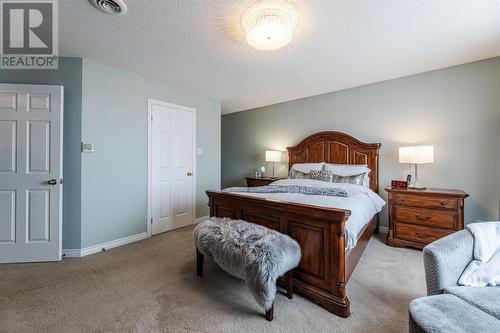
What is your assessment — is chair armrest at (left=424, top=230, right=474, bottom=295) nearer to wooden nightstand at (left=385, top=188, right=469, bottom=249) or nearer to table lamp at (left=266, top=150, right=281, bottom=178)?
wooden nightstand at (left=385, top=188, right=469, bottom=249)

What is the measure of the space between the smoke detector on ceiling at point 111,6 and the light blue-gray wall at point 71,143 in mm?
1224

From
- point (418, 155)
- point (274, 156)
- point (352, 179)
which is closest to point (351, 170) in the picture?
point (352, 179)

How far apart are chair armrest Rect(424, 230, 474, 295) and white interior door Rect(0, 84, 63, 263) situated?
11.4 feet

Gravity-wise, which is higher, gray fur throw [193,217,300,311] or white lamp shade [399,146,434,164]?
white lamp shade [399,146,434,164]

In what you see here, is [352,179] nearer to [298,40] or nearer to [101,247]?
[298,40]

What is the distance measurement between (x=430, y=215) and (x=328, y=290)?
1.95m

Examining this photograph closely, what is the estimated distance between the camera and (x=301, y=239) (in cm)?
193

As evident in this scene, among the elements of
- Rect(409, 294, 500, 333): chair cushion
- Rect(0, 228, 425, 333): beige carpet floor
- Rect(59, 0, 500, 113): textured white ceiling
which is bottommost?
Rect(0, 228, 425, 333): beige carpet floor

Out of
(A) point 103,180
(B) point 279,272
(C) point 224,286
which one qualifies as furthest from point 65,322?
(A) point 103,180

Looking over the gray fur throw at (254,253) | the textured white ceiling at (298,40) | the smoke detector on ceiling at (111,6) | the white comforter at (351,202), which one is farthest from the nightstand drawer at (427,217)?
the smoke detector on ceiling at (111,6)

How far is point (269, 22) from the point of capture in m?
1.82

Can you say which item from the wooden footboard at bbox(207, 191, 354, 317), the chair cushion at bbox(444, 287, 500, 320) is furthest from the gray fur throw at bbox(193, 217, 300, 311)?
the chair cushion at bbox(444, 287, 500, 320)

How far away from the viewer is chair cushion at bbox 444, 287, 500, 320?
45.0 inches

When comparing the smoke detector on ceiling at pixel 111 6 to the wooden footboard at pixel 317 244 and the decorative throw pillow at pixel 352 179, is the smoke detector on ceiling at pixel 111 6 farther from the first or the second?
the decorative throw pillow at pixel 352 179
